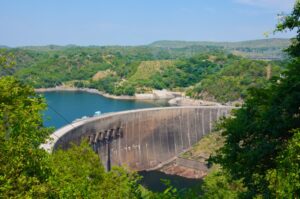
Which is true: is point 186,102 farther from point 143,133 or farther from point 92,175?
point 92,175

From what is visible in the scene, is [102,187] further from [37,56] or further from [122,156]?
[37,56]

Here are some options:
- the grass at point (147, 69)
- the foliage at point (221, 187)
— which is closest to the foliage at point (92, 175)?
the foliage at point (221, 187)

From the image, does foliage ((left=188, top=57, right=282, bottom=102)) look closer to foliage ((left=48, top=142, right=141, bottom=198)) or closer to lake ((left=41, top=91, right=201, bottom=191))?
lake ((left=41, top=91, right=201, bottom=191))

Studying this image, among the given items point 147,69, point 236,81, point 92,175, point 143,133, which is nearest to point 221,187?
point 92,175

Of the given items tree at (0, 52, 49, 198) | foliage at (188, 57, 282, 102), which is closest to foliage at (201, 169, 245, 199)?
tree at (0, 52, 49, 198)

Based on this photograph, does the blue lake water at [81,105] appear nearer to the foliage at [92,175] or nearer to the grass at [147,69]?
the grass at [147,69]

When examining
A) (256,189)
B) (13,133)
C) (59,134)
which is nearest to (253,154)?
(256,189)
